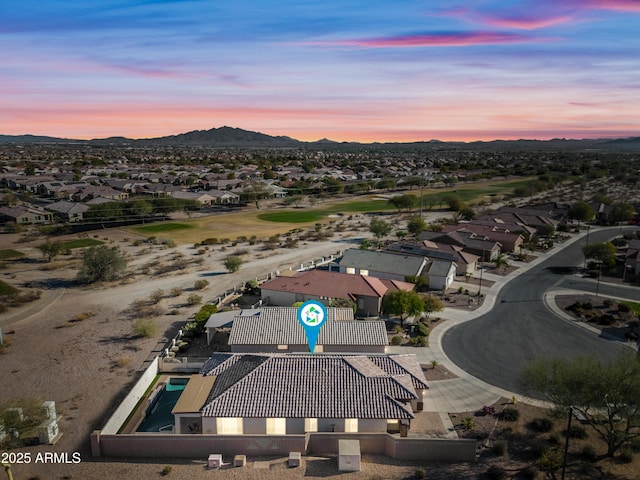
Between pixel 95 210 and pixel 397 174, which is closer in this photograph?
pixel 95 210

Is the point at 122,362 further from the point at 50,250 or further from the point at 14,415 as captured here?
the point at 50,250

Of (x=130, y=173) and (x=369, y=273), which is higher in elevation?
(x=130, y=173)

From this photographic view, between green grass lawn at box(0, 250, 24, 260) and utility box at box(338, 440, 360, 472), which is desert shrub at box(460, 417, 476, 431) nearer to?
utility box at box(338, 440, 360, 472)

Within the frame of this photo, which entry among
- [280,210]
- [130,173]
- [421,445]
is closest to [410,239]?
[280,210]

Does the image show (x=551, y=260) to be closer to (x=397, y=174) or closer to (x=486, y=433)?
(x=486, y=433)

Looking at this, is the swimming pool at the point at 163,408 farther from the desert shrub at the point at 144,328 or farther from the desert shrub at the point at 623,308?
the desert shrub at the point at 623,308

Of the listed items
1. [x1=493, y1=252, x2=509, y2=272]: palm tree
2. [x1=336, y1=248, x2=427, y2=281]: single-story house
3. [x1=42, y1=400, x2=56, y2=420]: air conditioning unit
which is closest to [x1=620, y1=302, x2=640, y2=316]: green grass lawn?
[x1=493, y1=252, x2=509, y2=272]: palm tree

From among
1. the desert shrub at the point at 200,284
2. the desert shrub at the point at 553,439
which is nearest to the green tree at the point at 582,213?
the desert shrub at the point at 200,284
